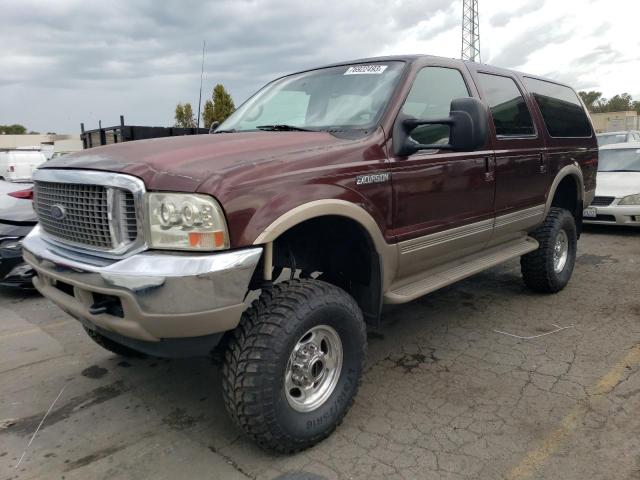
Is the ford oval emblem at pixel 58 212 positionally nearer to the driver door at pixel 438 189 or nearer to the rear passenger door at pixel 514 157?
the driver door at pixel 438 189

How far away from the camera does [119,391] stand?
11.2 feet

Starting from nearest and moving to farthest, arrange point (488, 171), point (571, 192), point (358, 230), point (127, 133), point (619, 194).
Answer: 1. point (358, 230)
2. point (488, 171)
3. point (571, 192)
4. point (619, 194)
5. point (127, 133)

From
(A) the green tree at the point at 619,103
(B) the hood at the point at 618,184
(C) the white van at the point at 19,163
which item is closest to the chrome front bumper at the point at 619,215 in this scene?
(B) the hood at the point at 618,184

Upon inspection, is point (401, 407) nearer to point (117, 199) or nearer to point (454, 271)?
point (454, 271)

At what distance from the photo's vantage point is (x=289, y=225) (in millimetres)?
2516

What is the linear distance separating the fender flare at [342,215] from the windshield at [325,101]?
1.98ft

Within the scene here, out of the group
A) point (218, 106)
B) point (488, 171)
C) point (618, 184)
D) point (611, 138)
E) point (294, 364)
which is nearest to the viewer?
point (294, 364)

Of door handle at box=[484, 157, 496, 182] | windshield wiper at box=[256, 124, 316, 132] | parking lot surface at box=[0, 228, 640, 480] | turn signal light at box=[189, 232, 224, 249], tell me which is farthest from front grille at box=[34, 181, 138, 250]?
door handle at box=[484, 157, 496, 182]

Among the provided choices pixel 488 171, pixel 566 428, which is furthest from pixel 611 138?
pixel 566 428

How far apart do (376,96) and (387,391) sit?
188 cm

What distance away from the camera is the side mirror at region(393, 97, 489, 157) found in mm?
2996

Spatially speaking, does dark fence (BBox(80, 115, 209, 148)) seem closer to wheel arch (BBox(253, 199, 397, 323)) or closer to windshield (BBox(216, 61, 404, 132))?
windshield (BBox(216, 61, 404, 132))

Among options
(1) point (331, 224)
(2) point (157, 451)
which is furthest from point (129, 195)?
(2) point (157, 451)

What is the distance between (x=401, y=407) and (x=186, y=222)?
175 cm
